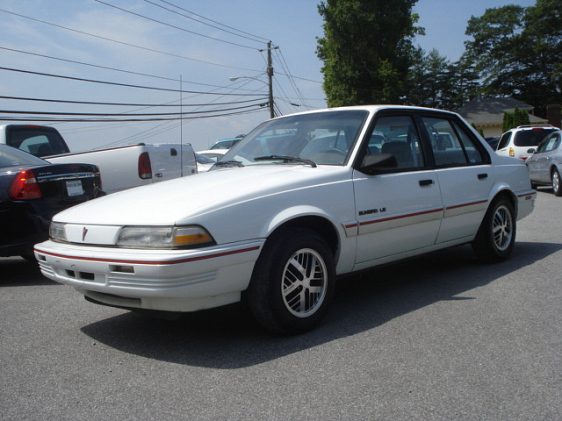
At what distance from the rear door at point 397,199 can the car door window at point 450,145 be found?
9.5 inches

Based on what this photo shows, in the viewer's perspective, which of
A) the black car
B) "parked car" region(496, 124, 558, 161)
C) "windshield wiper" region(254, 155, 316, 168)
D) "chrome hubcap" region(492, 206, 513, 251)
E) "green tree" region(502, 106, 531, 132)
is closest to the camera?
"windshield wiper" region(254, 155, 316, 168)

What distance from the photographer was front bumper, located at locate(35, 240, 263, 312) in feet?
10.6

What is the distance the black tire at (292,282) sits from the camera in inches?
141

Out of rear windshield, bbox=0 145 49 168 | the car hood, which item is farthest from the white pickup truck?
the car hood

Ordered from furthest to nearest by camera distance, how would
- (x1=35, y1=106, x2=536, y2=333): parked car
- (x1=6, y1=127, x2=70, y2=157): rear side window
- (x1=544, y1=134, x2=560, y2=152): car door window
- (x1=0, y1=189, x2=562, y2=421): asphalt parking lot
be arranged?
1. (x1=544, y1=134, x2=560, y2=152): car door window
2. (x1=6, y1=127, x2=70, y2=157): rear side window
3. (x1=35, y1=106, x2=536, y2=333): parked car
4. (x1=0, y1=189, x2=562, y2=421): asphalt parking lot

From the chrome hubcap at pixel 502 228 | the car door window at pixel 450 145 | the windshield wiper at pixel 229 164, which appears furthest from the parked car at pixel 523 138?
the windshield wiper at pixel 229 164

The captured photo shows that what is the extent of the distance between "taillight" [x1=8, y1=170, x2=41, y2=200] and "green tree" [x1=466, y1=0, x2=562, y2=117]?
60081 mm

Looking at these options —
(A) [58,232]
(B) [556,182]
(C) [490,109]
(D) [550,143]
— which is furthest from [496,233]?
(C) [490,109]

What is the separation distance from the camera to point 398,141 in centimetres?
483

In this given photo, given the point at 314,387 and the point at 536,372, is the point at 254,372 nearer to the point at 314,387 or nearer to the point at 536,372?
the point at 314,387

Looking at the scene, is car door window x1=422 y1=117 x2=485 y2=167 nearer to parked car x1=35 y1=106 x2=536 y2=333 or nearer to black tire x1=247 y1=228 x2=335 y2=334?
parked car x1=35 y1=106 x2=536 y2=333

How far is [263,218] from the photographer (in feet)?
11.8

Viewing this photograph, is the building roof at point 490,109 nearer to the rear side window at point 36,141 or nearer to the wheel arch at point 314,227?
the rear side window at point 36,141

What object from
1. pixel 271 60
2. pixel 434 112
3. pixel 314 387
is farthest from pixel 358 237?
pixel 271 60
